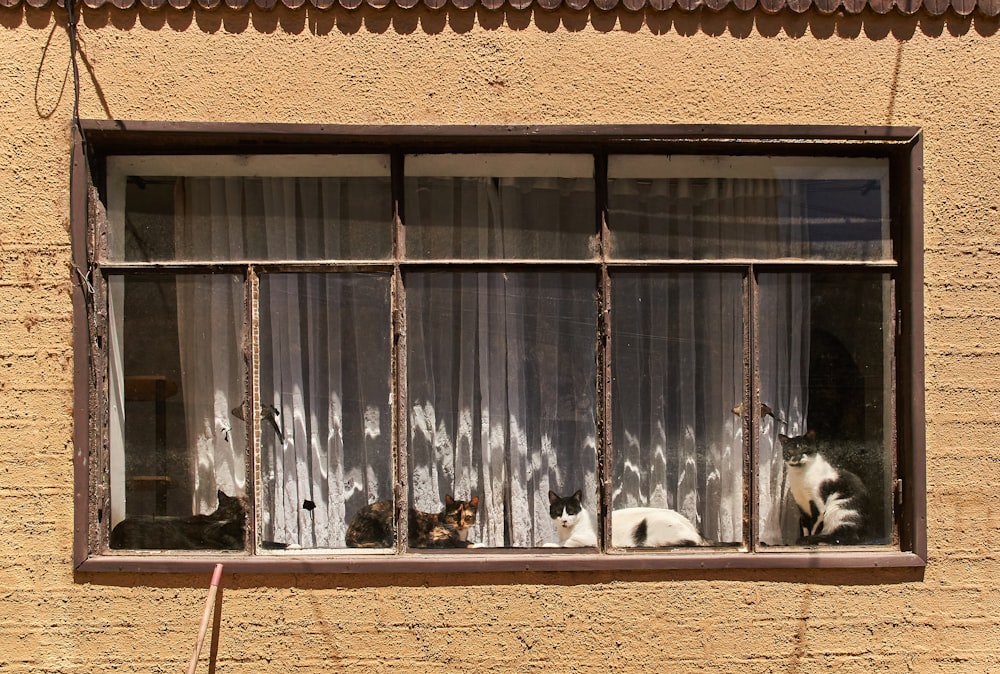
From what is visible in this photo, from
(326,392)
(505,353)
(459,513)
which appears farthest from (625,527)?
(326,392)

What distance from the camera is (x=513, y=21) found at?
4.48m

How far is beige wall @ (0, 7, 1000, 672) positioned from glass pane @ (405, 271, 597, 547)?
49 centimetres

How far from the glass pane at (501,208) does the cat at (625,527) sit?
1420 millimetres

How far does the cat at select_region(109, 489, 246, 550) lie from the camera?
4512 millimetres

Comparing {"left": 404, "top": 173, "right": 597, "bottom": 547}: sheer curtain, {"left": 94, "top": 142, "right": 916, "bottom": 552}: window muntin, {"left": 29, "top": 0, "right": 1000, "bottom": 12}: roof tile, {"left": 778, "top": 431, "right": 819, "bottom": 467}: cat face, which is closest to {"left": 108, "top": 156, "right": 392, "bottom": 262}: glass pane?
{"left": 94, "top": 142, "right": 916, "bottom": 552}: window muntin

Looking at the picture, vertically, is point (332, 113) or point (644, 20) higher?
point (644, 20)


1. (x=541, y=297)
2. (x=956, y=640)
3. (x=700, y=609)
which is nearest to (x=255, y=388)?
(x=541, y=297)

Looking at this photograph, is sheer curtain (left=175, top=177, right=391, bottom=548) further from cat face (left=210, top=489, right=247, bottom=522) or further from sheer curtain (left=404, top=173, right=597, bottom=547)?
sheer curtain (left=404, top=173, right=597, bottom=547)

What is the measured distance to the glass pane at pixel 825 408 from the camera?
4.60 metres

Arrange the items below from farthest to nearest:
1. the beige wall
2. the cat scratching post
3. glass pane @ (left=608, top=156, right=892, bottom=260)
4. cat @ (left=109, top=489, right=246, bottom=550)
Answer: glass pane @ (left=608, top=156, right=892, bottom=260) → cat @ (left=109, top=489, right=246, bottom=550) → the beige wall → the cat scratching post

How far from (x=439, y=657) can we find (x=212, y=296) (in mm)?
2361

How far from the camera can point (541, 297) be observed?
181 inches

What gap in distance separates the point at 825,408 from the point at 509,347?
6.01 ft

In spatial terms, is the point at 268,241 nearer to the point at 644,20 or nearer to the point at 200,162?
the point at 200,162
